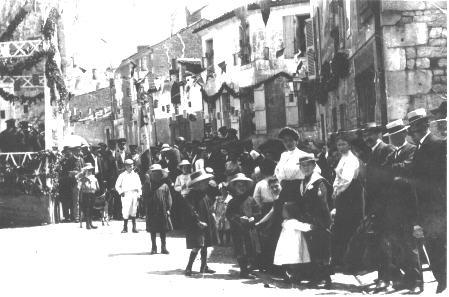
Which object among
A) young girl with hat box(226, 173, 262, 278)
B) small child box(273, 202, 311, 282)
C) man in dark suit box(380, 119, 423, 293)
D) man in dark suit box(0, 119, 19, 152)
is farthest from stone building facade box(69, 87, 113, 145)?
man in dark suit box(380, 119, 423, 293)

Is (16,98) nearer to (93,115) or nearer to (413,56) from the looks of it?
(413,56)

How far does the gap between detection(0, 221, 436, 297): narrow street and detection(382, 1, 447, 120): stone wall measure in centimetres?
371

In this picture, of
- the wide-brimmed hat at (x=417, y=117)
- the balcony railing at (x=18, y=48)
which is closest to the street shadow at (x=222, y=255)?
the wide-brimmed hat at (x=417, y=117)

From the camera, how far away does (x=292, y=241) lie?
816cm

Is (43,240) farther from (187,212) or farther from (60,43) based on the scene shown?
(60,43)

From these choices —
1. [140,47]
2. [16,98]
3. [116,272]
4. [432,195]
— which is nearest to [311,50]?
[16,98]

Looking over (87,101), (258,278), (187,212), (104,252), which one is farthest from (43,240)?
(87,101)

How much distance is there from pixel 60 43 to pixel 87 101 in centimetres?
3511

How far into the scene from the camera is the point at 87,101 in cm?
5650

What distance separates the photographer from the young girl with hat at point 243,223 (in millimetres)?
9164

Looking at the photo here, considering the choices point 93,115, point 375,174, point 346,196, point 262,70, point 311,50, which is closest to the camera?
point 375,174

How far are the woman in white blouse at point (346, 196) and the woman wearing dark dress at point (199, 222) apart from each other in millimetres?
1698

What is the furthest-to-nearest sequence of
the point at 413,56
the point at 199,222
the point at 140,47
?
the point at 140,47 < the point at 413,56 < the point at 199,222

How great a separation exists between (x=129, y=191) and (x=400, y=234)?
28.5ft
